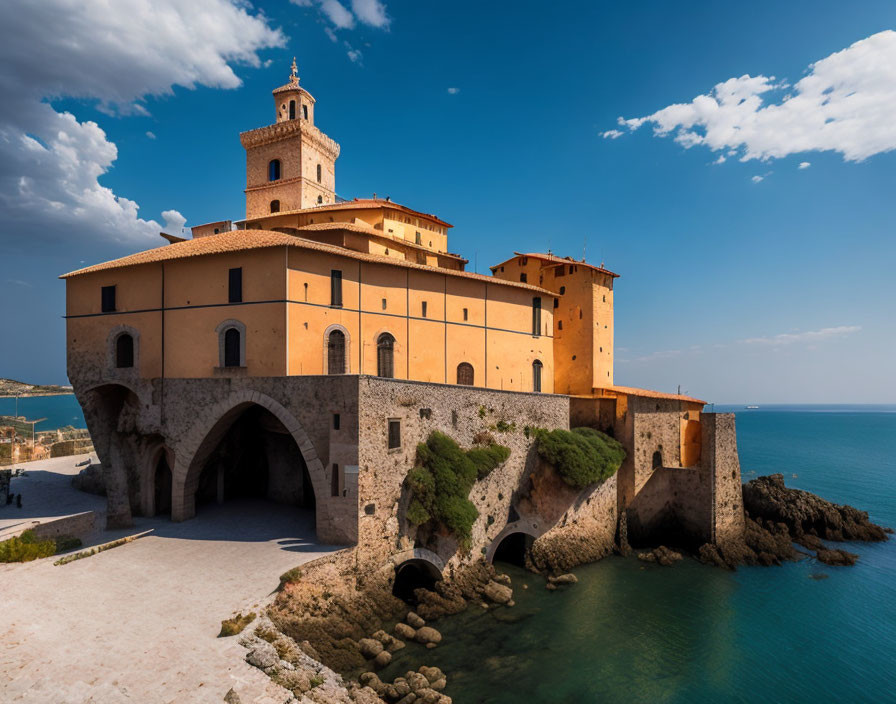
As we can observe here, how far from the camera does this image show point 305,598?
14.4 metres

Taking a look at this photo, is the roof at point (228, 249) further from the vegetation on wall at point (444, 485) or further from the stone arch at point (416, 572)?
the stone arch at point (416, 572)

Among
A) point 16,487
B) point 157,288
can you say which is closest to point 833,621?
point 157,288

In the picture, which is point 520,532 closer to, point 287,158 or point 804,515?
point 804,515

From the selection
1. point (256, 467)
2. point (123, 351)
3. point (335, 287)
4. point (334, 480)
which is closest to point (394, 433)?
point (334, 480)

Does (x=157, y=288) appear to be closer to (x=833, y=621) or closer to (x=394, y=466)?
(x=394, y=466)

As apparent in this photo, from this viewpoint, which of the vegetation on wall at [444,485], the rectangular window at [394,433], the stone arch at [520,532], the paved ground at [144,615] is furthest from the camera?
the stone arch at [520,532]

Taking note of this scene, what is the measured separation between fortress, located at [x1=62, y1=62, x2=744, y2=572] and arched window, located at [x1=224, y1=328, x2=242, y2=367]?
10cm

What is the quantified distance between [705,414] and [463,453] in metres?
17.2

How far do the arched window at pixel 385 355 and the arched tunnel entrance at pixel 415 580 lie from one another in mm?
9080

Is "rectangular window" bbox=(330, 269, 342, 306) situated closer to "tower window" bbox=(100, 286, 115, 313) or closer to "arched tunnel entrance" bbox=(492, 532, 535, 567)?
"tower window" bbox=(100, 286, 115, 313)

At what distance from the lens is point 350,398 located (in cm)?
1714

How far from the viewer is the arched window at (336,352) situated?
21.3m

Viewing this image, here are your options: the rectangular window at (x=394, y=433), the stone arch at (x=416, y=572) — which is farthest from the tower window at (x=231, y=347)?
the stone arch at (x=416, y=572)

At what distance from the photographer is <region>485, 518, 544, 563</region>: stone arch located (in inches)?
877
